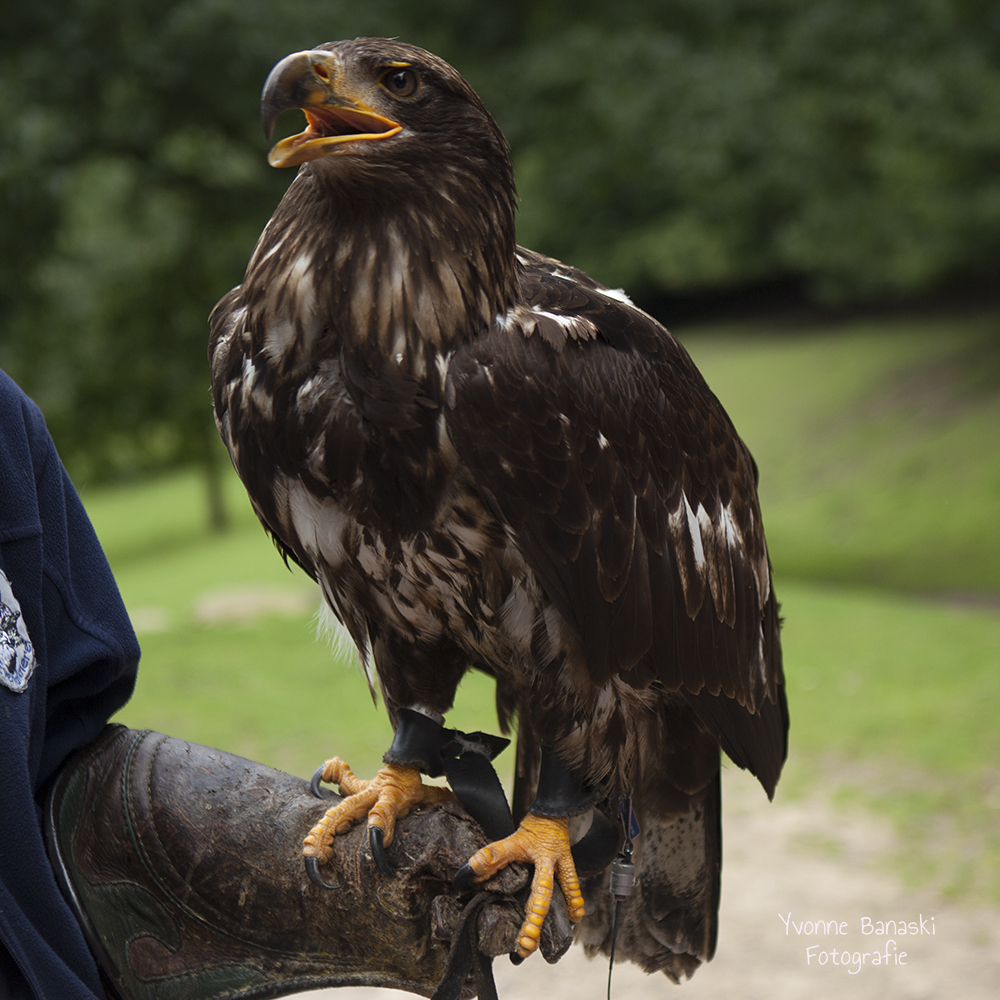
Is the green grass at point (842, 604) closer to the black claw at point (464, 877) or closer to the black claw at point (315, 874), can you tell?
the black claw at point (315, 874)

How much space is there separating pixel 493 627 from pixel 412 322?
536 millimetres

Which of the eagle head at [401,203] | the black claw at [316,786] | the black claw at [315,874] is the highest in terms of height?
the eagle head at [401,203]

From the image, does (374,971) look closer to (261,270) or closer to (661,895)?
(661,895)

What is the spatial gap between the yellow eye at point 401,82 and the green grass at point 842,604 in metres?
2.04

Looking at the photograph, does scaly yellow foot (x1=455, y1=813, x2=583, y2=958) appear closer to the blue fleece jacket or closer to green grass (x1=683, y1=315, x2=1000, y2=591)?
the blue fleece jacket

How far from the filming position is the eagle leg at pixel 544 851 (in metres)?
1.92

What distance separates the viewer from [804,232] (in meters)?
13.4

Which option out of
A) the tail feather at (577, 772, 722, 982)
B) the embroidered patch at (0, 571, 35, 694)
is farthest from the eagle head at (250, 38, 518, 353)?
the tail feather at (577, 772, 722, 982)

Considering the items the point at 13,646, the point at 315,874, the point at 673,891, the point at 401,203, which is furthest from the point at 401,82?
the point at 673,891

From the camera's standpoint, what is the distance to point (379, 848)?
78.4 inches

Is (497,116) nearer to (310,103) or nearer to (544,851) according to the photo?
(310,103)

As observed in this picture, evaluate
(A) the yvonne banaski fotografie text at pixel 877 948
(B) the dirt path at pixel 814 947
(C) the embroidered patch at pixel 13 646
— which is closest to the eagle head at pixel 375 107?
(C) the embroidered patch at pixel 13 646

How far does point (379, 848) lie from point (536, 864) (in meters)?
0.28

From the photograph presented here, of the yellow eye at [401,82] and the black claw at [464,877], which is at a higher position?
the yellow eye at [401,82]
